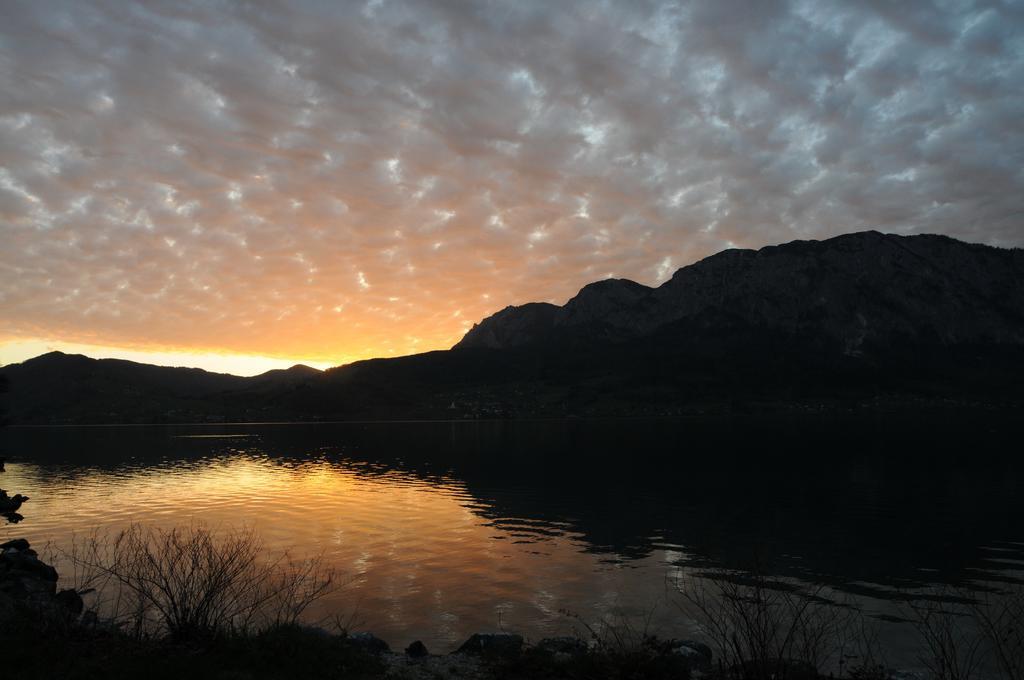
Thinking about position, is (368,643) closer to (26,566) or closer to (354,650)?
(354,650)

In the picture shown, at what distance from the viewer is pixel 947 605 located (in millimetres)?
33688

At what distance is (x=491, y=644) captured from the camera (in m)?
24.8

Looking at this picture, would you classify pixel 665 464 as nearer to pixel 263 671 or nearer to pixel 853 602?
pixel 853 602

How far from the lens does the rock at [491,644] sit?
2405 centimetres

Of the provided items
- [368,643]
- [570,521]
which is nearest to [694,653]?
[368,643]

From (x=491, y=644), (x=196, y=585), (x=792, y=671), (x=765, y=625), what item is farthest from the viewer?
(x=196, y=585)

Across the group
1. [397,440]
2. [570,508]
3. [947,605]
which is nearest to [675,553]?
[947,605]

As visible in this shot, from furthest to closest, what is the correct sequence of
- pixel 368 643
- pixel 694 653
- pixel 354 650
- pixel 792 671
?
pixel 368 643, pixel 694 653, pixel 354 650, pixel 792 671

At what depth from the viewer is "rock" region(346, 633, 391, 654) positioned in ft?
79.0

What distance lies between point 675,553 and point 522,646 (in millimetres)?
24402

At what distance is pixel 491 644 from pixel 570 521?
36819 mm

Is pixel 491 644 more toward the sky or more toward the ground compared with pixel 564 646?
more toward the ground

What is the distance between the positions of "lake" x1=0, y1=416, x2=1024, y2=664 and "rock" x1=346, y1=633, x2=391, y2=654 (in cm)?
281

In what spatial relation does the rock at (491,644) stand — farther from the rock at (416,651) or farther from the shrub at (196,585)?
the shrub at (196,585)
